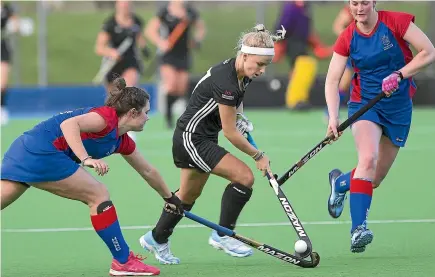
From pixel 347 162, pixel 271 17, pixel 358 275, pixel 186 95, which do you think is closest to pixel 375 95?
pixel 358 275

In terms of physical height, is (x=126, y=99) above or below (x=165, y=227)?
above

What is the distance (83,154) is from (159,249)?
1.10 metres

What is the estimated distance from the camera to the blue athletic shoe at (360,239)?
5.94 metres

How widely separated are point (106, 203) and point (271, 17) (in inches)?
647

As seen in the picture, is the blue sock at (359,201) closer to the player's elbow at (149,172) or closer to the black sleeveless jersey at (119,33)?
the player's elbow at (149,172)

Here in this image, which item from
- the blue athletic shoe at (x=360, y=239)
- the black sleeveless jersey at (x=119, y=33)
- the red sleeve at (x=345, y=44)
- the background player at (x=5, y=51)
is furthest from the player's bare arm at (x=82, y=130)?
the background player at (x=5, y=51)

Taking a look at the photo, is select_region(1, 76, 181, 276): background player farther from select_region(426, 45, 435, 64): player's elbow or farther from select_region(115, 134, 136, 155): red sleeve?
select_region(426, 45, 435, 64): player's elbow

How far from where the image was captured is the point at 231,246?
6.23m

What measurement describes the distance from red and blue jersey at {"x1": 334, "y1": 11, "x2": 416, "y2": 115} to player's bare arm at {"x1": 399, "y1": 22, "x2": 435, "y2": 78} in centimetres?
4

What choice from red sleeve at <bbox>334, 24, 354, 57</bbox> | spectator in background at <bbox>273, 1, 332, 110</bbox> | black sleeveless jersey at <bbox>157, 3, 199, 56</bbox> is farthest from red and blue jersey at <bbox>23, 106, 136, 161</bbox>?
spectator in background at <bbox>273, 1, 332, 110</bbox>

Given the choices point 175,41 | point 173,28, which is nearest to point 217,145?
point 175,41

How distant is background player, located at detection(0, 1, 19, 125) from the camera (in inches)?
569

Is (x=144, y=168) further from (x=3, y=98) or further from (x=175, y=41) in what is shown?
(x=3, y=98)

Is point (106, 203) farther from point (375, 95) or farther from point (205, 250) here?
point (375, 95)
